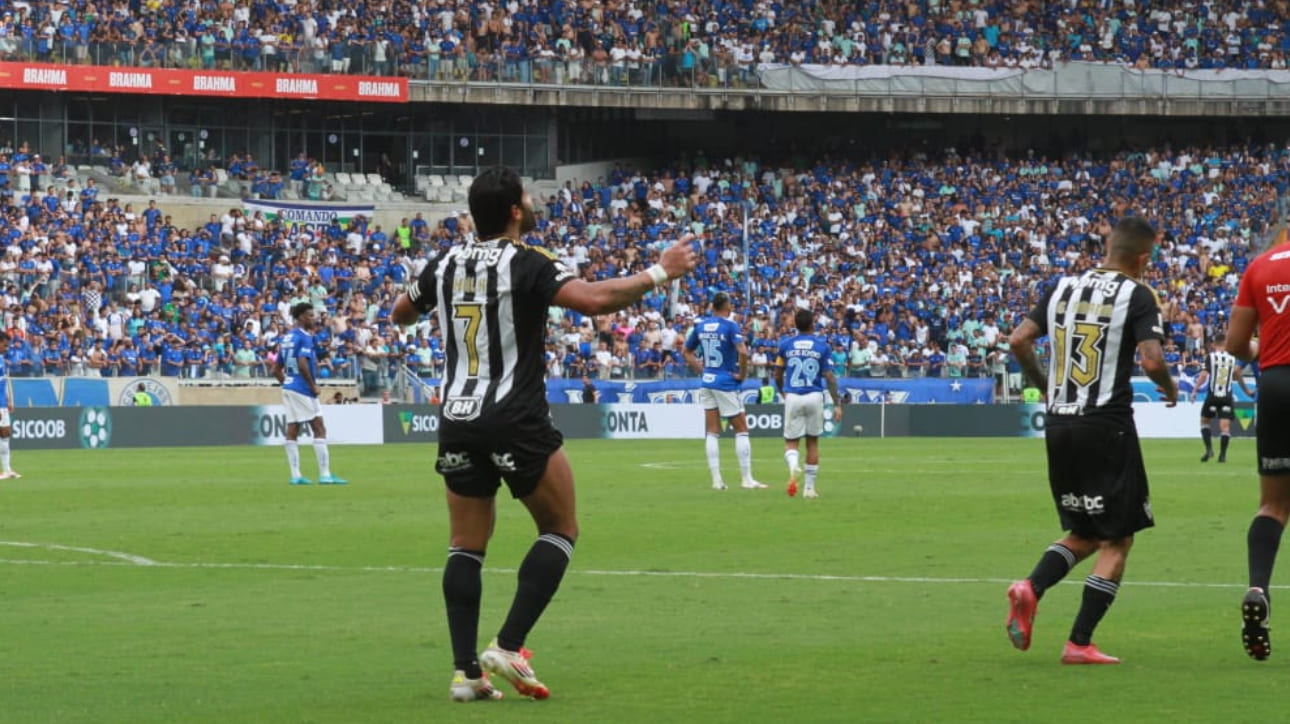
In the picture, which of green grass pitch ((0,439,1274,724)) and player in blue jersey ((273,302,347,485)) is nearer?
green grass pitch ((0,439,1274,724))

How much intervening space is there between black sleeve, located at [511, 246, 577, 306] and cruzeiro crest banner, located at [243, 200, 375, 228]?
50733 mm

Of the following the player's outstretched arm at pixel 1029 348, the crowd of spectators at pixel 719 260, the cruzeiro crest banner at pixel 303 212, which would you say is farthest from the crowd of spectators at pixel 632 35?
the player's outstretched arm at pixel 1029 348

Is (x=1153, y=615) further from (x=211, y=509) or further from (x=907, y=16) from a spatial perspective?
(x=907, y=16)

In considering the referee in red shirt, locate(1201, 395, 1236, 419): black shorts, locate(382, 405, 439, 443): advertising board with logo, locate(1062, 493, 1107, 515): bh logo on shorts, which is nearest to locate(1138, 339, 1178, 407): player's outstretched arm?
the referee in red shirt

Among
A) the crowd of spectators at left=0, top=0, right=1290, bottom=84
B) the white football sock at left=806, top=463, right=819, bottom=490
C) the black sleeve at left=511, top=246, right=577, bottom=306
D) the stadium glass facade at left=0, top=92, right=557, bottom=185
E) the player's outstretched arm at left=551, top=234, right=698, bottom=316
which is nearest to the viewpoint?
the player's outstretched arm at left=551, top=234, right=698, bottom=316

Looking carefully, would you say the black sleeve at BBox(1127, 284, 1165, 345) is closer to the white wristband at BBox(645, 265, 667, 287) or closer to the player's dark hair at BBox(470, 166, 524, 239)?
the white wristband at BBox(645, 265, 667, 287)

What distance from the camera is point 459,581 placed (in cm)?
920

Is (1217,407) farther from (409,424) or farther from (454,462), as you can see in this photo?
(454,462)

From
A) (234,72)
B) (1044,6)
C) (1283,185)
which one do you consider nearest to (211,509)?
(234,72)

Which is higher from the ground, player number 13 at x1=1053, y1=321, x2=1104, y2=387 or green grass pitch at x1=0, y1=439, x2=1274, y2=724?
player number 13 at x1=1053, y1=321, x2=1104, y2=387

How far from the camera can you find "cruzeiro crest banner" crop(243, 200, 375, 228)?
5922 cm

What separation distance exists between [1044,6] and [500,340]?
65.2 metres

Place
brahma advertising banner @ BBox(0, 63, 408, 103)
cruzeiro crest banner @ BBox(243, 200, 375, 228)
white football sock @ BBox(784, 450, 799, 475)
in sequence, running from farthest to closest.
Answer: cruzeiro crest banner @ BBox(243, 200, 375, 228) < brahma advertising banner @ BBox(0, 63, 408, 103) < white football sock @ BBox(784, 450, 799, 475)

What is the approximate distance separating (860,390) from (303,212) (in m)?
18.0
